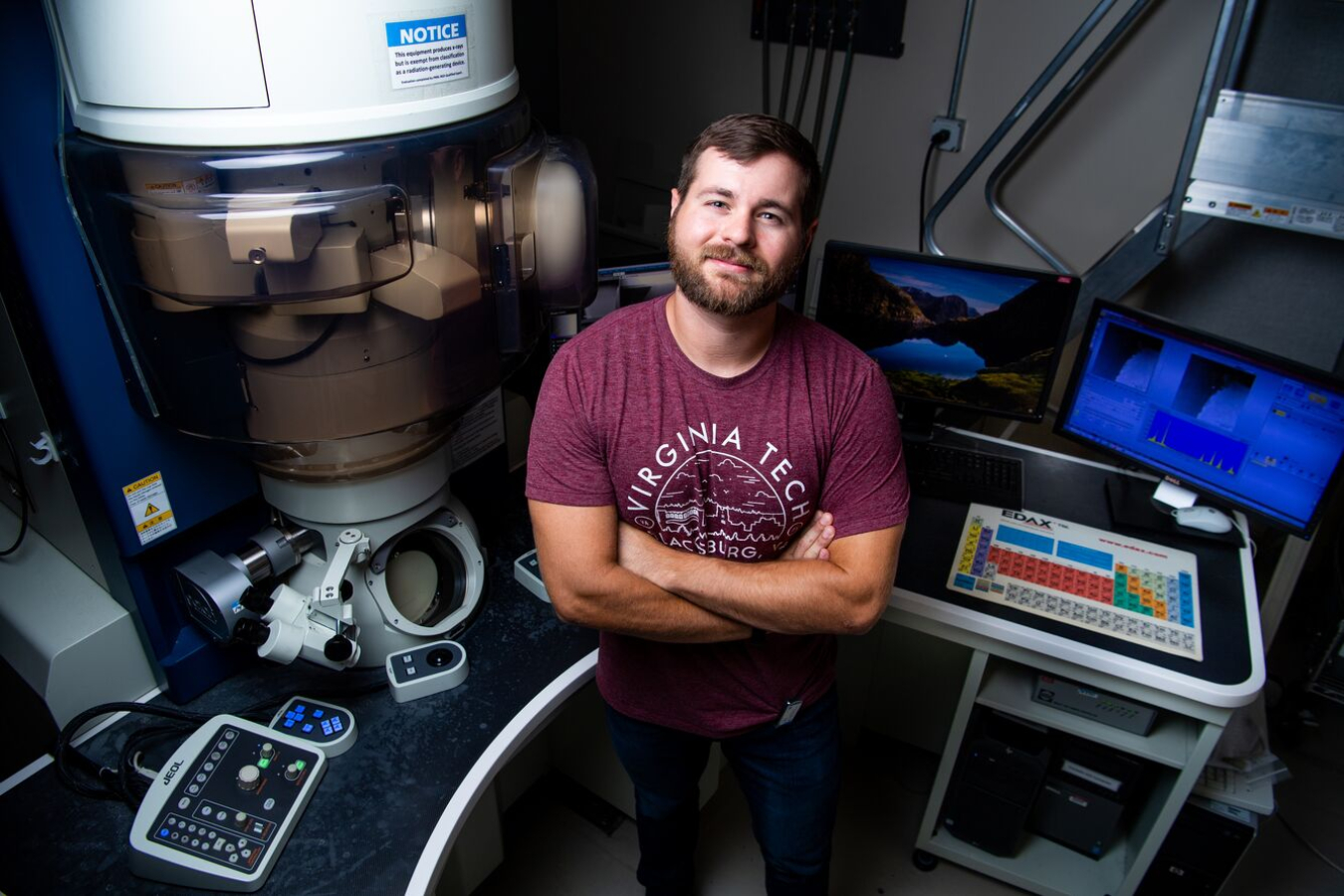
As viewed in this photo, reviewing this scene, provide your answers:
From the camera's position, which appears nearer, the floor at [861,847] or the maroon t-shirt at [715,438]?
the maroon t-shirt at [715,438]

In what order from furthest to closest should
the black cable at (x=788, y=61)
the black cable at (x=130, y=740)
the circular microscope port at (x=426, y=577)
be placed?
the black cable at (x=788, y=61)
the circular microscope port at (x=426, y=577)
the black cable at (x=130, y=740)

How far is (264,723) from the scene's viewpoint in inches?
52.7

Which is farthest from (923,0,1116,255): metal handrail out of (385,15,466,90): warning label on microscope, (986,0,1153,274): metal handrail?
(385,15,466,90): warning label on microscope

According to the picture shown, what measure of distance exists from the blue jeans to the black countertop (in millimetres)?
215

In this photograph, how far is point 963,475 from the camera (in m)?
1.91

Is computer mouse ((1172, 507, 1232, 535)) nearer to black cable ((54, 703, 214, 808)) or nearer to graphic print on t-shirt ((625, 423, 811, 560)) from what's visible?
graphic print on t-shirt ((625, 423, 811, 560))

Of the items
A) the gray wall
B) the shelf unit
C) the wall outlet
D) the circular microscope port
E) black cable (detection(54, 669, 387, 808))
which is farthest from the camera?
the wall outlet

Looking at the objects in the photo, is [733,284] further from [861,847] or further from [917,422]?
[861,847]

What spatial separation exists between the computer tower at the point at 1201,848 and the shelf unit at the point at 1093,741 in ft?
0.17

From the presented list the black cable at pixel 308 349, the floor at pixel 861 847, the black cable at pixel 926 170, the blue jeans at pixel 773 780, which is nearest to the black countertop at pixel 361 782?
the blue jeans at pixel 773 780

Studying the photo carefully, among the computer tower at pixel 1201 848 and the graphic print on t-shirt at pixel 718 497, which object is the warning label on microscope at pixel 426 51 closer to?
the graphic print on t-shirt at pixel 718 497

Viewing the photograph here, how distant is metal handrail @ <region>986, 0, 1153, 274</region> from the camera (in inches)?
77.6

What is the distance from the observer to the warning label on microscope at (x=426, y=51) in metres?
1.04

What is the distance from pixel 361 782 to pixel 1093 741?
1329mm
